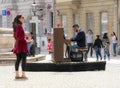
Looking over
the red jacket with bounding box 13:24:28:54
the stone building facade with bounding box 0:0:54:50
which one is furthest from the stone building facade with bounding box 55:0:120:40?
the red jacket with bounding box 13:24:28:54

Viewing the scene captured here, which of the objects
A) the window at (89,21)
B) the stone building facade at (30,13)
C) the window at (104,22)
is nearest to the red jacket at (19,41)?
the window at (104,22)

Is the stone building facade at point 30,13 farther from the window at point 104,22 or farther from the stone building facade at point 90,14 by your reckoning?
the window at point 104,22

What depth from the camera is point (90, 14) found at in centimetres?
4762

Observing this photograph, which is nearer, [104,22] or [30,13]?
[104,22]

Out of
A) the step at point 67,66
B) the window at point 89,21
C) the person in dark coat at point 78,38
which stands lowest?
the step at point 67,66

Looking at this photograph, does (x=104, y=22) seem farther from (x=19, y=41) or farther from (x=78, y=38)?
(x=19, y=41)

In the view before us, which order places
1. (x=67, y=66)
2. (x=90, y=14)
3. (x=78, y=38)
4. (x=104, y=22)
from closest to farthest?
(x=67, y=66) < (x=78, y=38) < (x=104, y=22) < (x=90, y=14)

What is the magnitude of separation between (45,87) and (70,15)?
36663mm

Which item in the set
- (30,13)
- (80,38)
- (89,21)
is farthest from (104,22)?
(80,38)

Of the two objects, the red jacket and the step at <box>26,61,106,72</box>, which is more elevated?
the red jacket

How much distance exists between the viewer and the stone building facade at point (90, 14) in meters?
44.2

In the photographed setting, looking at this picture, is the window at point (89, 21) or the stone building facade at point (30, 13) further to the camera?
the stone building facade at point (30, 13)

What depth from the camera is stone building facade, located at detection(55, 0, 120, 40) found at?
44188 mm

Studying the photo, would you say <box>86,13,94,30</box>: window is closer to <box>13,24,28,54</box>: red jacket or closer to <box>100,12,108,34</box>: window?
<box>100,12,108,34</box>: window
